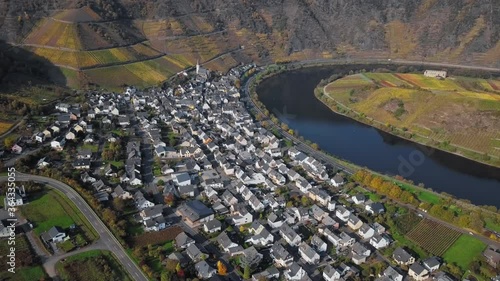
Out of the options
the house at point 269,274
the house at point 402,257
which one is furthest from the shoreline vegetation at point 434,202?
the house at point 269,274

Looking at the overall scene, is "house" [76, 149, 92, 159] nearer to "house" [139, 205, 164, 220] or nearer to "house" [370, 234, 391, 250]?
"house" [139, 205, 164, 220]

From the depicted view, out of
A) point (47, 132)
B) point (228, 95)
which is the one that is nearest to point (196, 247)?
point (47, 132)

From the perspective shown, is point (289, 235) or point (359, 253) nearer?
point (359, 253)

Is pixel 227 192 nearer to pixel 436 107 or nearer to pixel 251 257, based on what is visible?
pixel 251 257

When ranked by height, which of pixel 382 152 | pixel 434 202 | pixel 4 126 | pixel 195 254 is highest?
pixel 4 126

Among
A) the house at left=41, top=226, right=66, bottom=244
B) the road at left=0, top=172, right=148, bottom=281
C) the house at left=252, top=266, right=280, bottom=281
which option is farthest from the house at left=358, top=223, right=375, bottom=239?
the house at left=41, top=226, right=66, bottom=244

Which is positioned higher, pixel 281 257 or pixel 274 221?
pixel 281 257

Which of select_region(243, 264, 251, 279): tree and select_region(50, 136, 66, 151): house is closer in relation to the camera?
select_region(243, 264, 251, 279): tree

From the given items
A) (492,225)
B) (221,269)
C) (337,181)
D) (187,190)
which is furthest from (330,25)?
(221,269)
